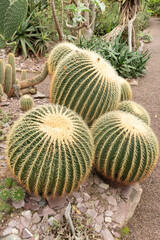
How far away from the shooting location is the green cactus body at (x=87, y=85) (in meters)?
2.34

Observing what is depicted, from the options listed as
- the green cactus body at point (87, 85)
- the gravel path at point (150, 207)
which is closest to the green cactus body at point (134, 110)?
the green cactus body at point (87, 85)

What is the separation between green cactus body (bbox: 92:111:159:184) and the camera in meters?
2.03

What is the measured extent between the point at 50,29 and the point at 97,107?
501 cm

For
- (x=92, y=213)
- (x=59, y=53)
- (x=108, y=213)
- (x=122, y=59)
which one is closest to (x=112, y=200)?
(x=108, y=213)

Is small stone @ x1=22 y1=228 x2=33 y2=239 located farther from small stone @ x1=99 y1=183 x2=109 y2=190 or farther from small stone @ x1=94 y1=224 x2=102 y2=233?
small stone @ x1=99 y1=183 x2=109 y2=190

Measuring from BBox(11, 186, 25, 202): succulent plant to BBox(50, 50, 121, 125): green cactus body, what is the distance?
39.4 inches

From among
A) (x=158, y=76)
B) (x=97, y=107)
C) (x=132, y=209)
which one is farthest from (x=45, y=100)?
(x=158, y=76)

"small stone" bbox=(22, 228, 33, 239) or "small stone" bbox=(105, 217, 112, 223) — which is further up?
"small stone" bbox=(22, 228, 33, 239)

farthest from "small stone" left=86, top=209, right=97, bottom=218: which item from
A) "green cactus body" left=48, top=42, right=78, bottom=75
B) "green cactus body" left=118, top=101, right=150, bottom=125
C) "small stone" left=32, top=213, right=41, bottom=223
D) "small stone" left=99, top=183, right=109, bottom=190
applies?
"green cactus body" left=48, top=42, right=78, bottom=75

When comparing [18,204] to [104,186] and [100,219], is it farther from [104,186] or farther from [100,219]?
[104,186]

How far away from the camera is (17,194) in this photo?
5.96ft

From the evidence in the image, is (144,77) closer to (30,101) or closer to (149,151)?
(30,101)

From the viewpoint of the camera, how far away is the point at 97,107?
242 cm

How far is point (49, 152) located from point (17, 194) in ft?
1.59
